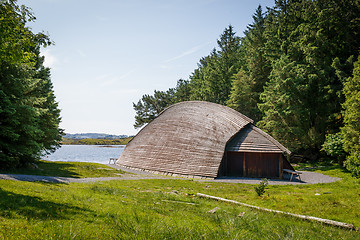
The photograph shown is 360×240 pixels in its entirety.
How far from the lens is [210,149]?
25.9 m

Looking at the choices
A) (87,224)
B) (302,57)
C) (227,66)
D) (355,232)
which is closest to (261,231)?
(355,232)

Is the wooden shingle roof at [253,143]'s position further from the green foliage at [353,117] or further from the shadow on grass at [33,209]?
the shadow on grass at [33,209]

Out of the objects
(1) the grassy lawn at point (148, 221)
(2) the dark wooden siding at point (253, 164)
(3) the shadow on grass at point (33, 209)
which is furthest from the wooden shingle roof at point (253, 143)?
(3) the shadow on grass at point (33, 209)

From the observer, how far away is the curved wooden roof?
83.2 feet

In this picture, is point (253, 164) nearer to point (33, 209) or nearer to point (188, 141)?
point (188, 141)

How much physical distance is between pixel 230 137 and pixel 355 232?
19.4m

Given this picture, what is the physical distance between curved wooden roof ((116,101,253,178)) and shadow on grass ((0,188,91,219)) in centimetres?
1791

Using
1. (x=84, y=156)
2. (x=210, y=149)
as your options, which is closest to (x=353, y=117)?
(x=210, y=149)

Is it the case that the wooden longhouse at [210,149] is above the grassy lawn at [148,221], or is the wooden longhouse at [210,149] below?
above

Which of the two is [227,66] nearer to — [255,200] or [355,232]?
[255,200]

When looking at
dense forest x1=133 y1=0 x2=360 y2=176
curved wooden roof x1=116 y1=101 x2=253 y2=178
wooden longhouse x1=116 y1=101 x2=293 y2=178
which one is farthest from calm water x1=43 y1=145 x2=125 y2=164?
dense forest x1=133 y1=0 x2=360 y2=176

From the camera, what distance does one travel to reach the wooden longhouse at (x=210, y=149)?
25016 millimetres

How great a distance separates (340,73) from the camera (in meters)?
29.2

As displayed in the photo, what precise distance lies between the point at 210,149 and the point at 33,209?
20686 mm
